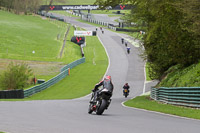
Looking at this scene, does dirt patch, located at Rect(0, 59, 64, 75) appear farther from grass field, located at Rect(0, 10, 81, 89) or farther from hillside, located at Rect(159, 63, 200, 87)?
hillside, located at Rect(159, 63, 200, 87)

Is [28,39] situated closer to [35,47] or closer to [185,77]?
[35,47]

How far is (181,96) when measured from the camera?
1978cm

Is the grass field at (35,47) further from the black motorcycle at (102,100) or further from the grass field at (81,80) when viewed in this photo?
the black motorcycle at (102,100)

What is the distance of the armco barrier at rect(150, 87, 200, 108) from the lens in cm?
1793

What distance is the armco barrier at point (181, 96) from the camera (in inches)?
706

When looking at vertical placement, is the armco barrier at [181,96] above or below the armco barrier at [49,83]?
above

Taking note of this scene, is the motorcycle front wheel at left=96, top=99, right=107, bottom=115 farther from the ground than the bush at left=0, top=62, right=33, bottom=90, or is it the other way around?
the motorcycle front wheel at left=96, top=99, right=107, bottom=115

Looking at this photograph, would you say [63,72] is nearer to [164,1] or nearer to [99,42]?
[164,1]

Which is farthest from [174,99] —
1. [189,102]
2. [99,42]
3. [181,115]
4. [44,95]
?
[99,42]

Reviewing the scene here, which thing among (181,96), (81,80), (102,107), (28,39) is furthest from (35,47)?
(102,107)

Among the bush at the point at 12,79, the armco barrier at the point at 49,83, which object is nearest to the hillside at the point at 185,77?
the armco barrier at the point at 49,83

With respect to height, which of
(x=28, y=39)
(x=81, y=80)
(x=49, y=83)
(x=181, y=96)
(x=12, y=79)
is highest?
(x=181, y=96)

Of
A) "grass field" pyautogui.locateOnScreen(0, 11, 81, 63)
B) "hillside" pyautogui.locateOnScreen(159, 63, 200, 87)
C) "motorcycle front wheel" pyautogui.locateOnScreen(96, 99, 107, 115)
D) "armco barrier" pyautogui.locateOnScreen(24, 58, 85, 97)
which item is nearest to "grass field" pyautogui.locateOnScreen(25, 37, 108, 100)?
Result: "armco barrier" pyautogui.locateOnScreen(24, 58, 85, 97)

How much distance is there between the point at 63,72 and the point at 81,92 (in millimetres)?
8899
